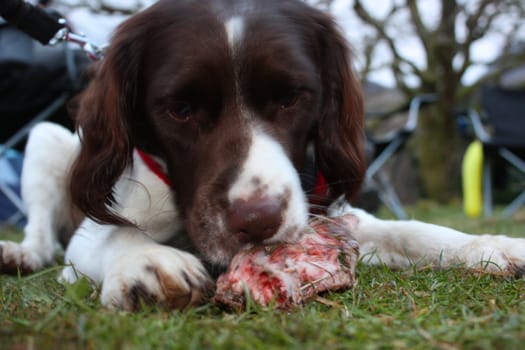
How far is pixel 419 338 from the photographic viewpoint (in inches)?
43.3

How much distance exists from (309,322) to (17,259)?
1.89 meters

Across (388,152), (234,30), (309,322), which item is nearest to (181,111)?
(234,30)

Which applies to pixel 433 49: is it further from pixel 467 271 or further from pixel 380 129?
pixel 467 271

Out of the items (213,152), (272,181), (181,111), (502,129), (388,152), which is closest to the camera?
(272,181)

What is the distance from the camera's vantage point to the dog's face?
5.32ft

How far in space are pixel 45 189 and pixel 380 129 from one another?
36.0 ft

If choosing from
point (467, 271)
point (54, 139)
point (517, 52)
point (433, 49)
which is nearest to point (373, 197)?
point (54, 139)

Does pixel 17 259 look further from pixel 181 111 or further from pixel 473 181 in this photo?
pixel 473 181

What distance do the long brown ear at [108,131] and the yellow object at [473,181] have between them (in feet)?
17.7

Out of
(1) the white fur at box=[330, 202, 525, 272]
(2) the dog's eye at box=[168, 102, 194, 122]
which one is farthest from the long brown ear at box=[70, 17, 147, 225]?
(1) the white fur at box=[330, 202, 525, 272]

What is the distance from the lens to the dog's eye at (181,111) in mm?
1896

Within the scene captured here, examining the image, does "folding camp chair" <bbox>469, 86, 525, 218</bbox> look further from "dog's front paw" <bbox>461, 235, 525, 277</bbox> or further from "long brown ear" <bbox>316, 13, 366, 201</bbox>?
"dog's front paw" <bbox>461, 235, 525, 277</bbox>

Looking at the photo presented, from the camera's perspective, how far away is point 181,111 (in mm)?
1911

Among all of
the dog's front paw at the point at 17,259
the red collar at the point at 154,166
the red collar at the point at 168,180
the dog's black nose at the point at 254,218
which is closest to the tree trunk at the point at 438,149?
the red collar at the point at 168,180
